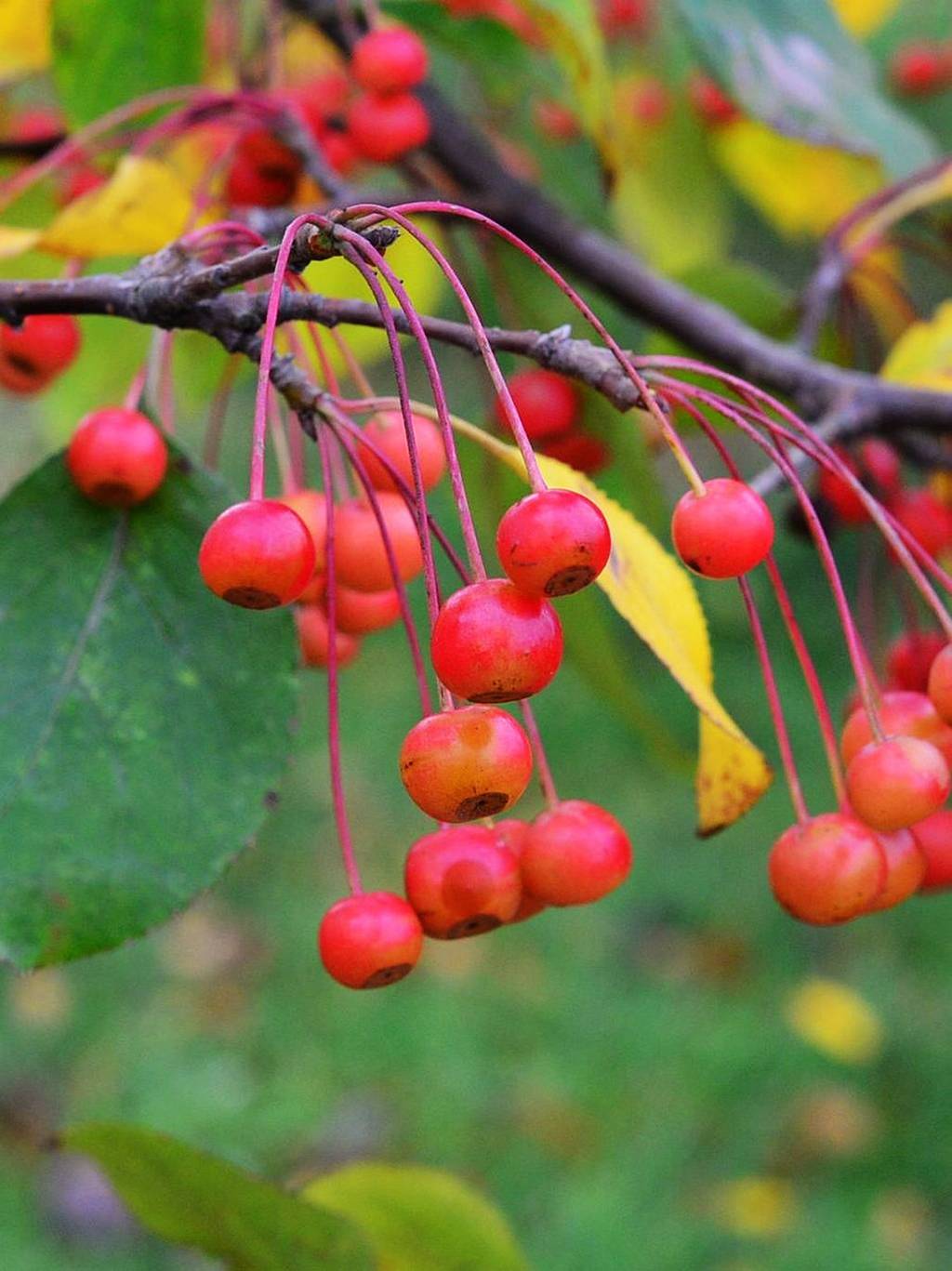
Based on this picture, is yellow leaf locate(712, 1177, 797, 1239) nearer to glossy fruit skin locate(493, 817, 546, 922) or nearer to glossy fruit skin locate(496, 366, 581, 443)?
glossy fruit skin locate(496, 366, 581, 443)

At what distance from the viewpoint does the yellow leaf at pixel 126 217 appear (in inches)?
26.4

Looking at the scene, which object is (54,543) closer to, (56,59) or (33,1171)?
(56,59)

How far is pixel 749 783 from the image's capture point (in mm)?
608

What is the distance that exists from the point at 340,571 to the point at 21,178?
31cm

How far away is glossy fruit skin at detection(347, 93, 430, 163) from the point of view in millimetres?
860

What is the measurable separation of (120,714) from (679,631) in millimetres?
237

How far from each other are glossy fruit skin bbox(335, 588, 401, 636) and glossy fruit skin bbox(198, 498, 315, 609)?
0.20m

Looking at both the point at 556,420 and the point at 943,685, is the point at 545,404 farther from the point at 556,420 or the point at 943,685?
the point at 943,685

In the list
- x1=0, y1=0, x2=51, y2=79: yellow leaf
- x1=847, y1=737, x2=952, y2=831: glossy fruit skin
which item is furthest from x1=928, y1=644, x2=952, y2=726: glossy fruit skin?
x1=0, y1=0, x2=51, y2=79: yellow leaf

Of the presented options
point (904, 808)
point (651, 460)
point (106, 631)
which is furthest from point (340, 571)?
point (651, 460)

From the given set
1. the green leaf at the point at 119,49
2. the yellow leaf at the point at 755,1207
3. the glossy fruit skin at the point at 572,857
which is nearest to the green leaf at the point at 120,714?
the glossy fruit skin at the point at 572,857

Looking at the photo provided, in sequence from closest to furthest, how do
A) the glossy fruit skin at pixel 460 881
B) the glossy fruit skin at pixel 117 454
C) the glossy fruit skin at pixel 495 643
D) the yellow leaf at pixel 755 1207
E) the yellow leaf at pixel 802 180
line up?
1. the glossy fruit skin at pixel 495 643
2. the glossy fruit skin at pixel 460 881
3. the glossy fruit skin at pixel 117 454
4. the yellow leaf at pixel 802 180
5. the yellow leaf at pixel 755 1207

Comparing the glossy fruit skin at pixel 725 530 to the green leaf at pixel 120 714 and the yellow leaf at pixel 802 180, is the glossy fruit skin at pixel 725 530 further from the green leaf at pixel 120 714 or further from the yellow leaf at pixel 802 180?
the yellow leaf at pixel 802 180

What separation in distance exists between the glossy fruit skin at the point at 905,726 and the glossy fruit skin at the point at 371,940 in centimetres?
19
